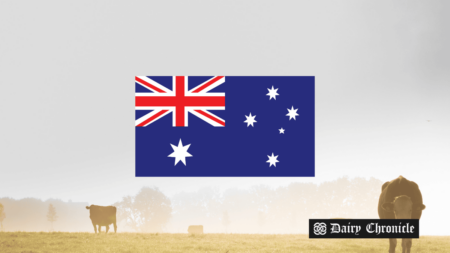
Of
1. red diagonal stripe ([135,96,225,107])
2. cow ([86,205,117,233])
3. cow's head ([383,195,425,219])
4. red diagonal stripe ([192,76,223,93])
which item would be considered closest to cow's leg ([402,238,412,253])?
cow's head ([383,195,425,219])

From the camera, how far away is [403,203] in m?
14.0

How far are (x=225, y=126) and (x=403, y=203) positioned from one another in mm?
15851

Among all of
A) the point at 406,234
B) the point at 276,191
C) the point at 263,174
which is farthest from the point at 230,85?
the point at 276,191

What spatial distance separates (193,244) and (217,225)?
354 feet

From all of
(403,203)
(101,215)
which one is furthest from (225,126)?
(403,203)

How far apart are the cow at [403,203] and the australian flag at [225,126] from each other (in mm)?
10323

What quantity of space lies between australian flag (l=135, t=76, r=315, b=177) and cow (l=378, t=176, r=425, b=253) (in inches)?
406

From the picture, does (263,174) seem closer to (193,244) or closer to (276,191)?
(193,244)

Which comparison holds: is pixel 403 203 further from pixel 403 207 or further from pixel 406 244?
pixel 406 244

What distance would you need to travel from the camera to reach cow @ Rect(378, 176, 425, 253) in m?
14.0

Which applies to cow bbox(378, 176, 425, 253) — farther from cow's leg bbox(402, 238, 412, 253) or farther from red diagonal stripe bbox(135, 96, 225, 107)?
red diagonal stripe bbox(135, 96, 225, 107)

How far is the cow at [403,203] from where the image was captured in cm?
1400

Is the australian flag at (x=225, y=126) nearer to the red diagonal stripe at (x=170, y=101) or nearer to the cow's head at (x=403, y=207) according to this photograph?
the red diagonal stripe at (x=170, y=101)

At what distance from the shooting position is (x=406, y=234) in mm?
14125
